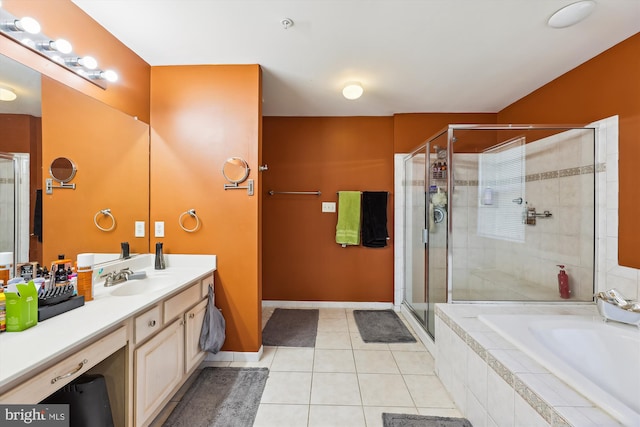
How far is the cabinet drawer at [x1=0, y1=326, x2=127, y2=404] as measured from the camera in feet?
2.60

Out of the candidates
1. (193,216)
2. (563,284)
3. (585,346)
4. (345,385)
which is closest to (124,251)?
(193,216)

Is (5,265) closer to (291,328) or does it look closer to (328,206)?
(291,328)

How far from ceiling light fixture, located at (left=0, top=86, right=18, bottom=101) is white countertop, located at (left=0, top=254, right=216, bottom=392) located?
1.03m

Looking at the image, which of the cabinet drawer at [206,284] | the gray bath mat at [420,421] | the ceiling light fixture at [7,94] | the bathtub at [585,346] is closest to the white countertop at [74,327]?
the cabinet drawer at [206,284]

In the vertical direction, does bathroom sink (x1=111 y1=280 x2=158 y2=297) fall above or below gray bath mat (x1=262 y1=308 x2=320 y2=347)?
above

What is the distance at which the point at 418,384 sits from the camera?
184cm

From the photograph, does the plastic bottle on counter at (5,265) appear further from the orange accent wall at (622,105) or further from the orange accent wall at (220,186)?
the orange accent wall at (622,105)

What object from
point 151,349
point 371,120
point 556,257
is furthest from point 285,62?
point 556,257

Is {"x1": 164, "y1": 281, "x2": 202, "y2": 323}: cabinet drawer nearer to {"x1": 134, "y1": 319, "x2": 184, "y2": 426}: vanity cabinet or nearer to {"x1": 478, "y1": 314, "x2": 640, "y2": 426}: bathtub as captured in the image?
{"x1": 134, "y1": 319, "x2": 184, "y2": 426}: vanity cabinet

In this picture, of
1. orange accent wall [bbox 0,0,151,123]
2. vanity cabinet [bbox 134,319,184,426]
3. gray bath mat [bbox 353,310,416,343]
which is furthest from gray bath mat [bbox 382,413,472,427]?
orange accent wall [bbox 0,0,151,123]

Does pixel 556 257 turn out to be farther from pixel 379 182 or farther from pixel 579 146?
pixel 379 182

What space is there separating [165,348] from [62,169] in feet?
3.92

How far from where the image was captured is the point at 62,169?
4.89 ft

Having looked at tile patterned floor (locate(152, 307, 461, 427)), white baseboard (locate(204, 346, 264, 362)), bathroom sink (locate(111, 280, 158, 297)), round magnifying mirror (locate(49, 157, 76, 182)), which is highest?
round magnifying mirror (locate(49, 157, 76, 182))
